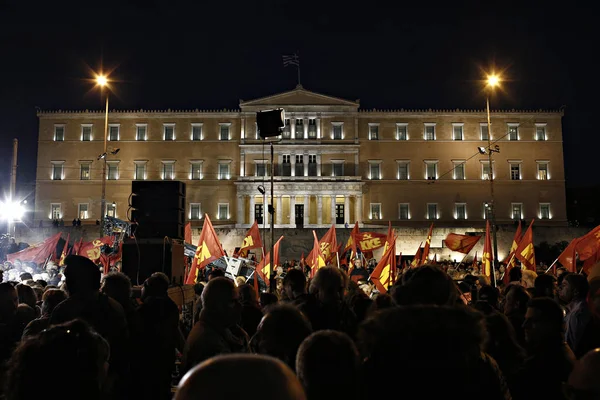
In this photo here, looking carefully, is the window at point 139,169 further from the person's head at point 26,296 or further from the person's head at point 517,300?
the person's head at point 517,300

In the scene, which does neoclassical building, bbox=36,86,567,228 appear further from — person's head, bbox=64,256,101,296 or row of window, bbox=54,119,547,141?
person's head, bbox=64,256,101,296

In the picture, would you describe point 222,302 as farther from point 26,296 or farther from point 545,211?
point 545,211

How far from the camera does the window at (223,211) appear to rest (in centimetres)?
5000

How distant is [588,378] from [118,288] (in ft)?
11.6

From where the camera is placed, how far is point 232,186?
1996 inches

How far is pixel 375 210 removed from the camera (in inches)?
1989

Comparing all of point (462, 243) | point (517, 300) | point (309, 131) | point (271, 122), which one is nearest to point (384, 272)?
point (271, 122)

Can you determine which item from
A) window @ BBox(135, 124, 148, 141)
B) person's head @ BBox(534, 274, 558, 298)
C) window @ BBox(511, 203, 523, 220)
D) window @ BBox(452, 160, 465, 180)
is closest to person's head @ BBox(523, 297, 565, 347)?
person's head @ BBox(534, 274, 558, 298)

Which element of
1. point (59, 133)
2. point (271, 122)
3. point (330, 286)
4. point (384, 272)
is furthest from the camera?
point (59, 133)

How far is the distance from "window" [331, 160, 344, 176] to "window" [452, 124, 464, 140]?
11.0 meters

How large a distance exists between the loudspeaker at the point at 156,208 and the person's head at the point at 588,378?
281 inches

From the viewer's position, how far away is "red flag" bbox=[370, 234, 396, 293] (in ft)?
33.5

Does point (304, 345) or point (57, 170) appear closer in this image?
point (304, 345)

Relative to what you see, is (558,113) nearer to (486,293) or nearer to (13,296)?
(486,293)
